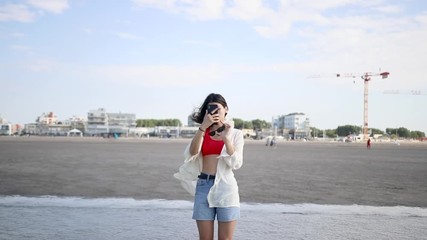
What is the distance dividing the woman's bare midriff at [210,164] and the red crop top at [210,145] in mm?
34

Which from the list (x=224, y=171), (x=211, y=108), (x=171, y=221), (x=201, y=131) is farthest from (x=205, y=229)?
(x=171, y=221)

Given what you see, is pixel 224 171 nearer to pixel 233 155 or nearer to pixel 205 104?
pixel 233 155

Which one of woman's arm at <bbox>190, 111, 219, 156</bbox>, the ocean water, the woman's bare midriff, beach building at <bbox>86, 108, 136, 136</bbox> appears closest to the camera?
woman's arm at <bbox>190, 111, 219, 156</bbox>

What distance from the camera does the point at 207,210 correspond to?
3.49 m

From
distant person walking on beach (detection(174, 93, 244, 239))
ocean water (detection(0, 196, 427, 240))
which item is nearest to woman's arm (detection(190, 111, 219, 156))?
distant person walking on beach (detection(174, 93, 244, 239))

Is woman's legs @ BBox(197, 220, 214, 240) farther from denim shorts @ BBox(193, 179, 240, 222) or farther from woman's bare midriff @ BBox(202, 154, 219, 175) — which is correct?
woman's bare midriff @ BBox(202, 154, 219, 175)

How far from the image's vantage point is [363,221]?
22.7 feet

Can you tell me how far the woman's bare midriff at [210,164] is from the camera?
3.56 metres

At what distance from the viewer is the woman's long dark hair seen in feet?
11.8

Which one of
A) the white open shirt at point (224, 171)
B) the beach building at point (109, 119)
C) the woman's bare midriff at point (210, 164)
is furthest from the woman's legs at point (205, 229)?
the beach building at point (109, 119)

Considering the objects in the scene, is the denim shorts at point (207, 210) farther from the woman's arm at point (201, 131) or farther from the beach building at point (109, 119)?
the beach building at point (109, 119)

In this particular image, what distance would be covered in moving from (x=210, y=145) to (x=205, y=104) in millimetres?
361

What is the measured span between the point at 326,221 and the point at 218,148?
3978 millimetres

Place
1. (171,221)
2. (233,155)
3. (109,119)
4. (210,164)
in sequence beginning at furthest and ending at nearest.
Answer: (109,119) < (171,221) < (210,164) < (233,155)
